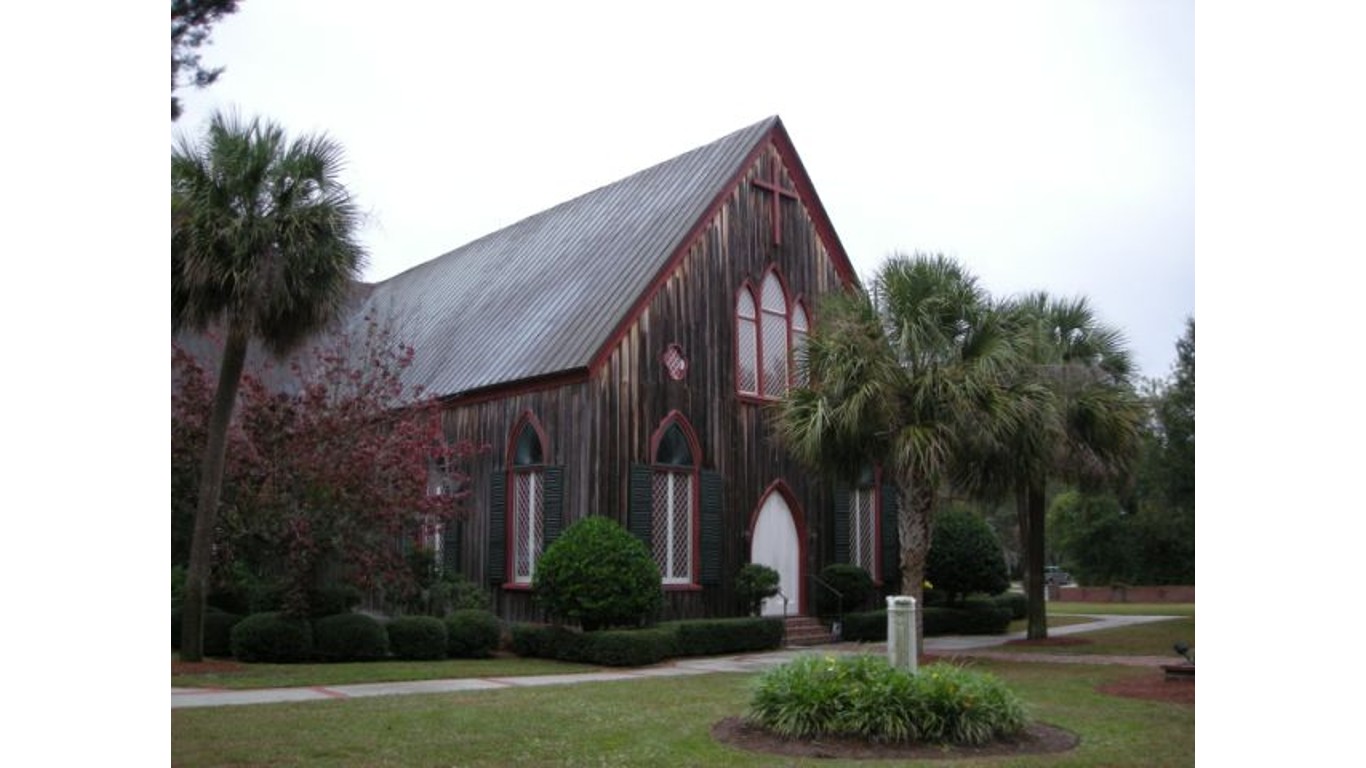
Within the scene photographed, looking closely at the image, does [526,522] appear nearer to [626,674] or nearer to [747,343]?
[626,674]

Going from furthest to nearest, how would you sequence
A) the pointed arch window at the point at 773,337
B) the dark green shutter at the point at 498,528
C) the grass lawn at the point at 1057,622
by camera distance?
the grass lawn at the point at 1057,622 < the pointed arch window at the point at 773,337 < the dark green shutter at the point at 498,528

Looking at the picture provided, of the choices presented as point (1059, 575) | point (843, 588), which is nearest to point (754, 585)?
point (843, 588)

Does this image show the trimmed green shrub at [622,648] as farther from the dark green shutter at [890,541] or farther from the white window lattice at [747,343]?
the dark green shutter at [890,541]

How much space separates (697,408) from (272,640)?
8477 millimetres

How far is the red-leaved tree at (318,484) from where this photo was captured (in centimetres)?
1898

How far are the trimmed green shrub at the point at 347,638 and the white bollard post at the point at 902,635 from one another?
31.7ft

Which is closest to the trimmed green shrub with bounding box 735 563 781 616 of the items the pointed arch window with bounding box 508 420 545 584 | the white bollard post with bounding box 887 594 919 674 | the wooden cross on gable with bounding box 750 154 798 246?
the pointed arch window with bounding box 508 420 545 584

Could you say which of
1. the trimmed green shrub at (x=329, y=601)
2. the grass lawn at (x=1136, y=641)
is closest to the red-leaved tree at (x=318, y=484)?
the trimmed green shrub at (x=329, y=601)

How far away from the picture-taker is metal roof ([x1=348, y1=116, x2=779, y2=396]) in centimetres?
2222

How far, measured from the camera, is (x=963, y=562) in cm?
2559

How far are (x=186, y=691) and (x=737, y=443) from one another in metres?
11.5

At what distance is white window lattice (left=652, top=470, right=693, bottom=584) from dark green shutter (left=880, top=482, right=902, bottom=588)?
19.4 ft

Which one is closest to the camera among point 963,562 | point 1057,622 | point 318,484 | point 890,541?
A: point 318,484
